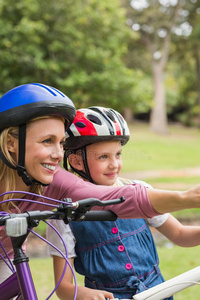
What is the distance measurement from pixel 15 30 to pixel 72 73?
165cm

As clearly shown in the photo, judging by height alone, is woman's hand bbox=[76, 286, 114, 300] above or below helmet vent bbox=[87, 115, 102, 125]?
below

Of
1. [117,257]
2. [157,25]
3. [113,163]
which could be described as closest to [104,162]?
[113,163]

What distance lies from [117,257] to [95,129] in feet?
2.72

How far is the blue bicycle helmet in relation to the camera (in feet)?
7.26

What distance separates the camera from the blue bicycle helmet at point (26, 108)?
2.21 metres

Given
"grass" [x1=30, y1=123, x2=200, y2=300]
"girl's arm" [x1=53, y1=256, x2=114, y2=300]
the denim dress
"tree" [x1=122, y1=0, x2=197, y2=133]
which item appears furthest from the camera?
"tree" [x1=122, y1=0, x2=197, y2=133]

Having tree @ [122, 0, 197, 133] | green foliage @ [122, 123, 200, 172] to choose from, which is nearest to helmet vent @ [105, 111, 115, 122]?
green foliage @ [122, 123, 200, 172]

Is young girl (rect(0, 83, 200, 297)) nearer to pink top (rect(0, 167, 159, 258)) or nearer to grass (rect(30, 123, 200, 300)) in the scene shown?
pink top (rect(0, 167, 159, 258))

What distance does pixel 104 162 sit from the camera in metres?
2.82

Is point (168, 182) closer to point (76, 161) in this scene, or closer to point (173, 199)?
point (76, 161)

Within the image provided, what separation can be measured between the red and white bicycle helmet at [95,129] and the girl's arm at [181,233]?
0.65m

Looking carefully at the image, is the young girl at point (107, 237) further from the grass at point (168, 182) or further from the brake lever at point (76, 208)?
the grass at point (168, 182)

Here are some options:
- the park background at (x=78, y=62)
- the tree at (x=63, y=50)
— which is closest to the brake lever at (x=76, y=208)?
the park background at (x=78, y=62)

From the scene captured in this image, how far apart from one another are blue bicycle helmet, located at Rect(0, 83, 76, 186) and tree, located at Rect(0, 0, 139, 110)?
746cm
